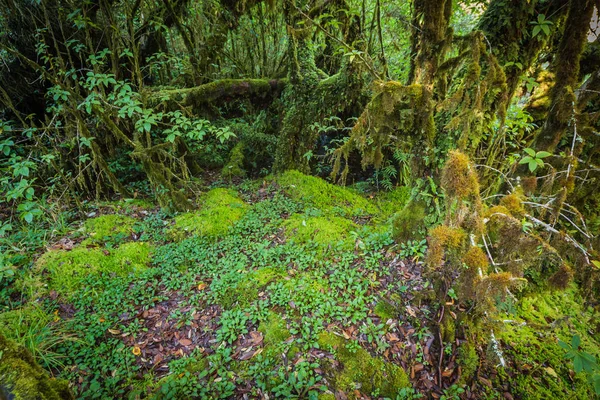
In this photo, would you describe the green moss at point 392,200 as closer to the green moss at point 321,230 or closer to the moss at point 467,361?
the green moss at point 321,230

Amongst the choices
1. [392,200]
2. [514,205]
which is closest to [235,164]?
[392,200]

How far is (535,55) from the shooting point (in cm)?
364

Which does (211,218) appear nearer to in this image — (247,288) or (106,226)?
(106,226)

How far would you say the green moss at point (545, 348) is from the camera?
331 centimetres

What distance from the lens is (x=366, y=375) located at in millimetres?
3199

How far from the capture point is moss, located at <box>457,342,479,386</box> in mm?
3279

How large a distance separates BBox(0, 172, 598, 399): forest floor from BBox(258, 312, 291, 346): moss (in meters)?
0.01

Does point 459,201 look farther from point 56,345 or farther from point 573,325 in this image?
point 56,345

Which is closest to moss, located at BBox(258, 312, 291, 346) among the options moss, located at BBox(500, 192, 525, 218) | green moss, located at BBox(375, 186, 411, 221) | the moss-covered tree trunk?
moss, located at BBox(500, 192, 525, 218)

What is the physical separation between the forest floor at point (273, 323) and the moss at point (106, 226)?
0.04 metres

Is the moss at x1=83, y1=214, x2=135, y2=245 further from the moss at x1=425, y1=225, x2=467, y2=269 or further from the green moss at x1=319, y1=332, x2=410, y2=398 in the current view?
the moss at x1=425, y1=225, x2=467, y2=269

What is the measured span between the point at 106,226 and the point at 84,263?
1.23 meters

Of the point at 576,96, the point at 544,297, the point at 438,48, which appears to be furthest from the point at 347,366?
the point at 576,96

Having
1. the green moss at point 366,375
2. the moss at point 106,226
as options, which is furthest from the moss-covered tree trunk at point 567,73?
the moss at point 106,226
